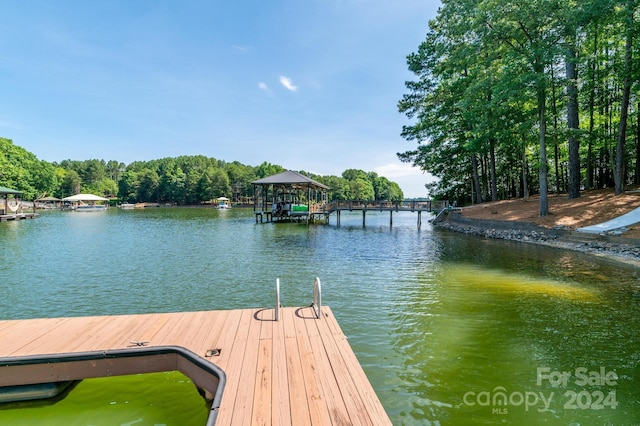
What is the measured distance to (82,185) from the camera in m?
101

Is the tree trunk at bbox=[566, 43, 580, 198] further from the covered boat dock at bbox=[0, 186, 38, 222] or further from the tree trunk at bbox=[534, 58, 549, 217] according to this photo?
the covered boat dock at bbox=[0, 186, 38, 222]

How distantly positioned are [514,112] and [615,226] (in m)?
10.5

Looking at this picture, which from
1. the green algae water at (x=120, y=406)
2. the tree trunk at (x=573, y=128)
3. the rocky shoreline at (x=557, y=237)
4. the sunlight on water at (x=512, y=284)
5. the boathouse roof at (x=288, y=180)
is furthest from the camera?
the boathouse roof at (x=288, y=180)

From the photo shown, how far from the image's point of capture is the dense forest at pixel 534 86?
17.4m

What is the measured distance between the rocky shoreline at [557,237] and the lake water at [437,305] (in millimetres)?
1248

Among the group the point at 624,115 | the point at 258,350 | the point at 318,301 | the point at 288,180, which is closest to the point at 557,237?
the point at 624,115

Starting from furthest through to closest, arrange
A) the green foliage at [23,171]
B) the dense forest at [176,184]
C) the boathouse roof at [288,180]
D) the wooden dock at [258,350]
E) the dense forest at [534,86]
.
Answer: the dense forest at [176,184] < the green foliage at [23,171] < the boathouse roof at [288,180] < the dense forest at [534,86] < the wooden dock at [258,350]

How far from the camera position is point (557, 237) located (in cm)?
1656

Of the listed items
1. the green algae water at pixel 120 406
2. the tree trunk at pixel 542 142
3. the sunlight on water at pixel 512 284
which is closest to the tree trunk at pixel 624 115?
the tree trunk at pixel 542 142

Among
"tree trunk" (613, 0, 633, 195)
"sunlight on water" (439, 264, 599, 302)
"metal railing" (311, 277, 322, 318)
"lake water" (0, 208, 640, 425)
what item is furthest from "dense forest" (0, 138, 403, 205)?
"metal railing" (311, 277, 322, 318)

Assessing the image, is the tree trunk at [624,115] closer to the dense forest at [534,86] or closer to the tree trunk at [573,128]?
the dense forest at [534,86]

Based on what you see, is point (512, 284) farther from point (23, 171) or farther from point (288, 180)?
point (23, 171)

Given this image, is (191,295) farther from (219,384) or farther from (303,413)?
(303,413)

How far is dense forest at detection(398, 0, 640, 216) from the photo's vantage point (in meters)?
17.4
